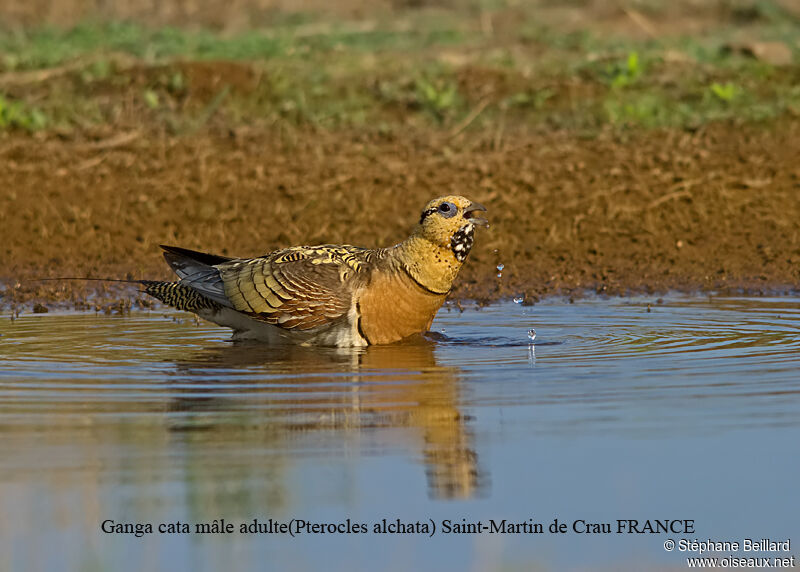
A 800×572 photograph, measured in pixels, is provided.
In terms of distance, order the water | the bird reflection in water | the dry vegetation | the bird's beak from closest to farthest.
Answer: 1. the water
2. the bird reflection in water
3. the bird's beak
4. the dry vegetation

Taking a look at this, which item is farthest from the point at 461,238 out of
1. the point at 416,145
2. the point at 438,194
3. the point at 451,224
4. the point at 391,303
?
the point at 416,145

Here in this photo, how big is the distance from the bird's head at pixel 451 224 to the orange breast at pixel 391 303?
0.30m

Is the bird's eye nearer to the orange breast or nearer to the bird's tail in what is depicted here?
the orange breast

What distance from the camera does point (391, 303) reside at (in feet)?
30.3

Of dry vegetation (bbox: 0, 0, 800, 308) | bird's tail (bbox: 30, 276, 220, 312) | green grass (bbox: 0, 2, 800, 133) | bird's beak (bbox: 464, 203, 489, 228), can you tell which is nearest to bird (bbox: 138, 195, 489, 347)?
bird's beak (bbox: 464, 203, 489, 228)

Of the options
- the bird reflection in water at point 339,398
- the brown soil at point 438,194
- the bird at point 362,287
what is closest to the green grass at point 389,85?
the brown soil at point 438,194

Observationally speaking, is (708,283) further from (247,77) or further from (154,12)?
(154,12)

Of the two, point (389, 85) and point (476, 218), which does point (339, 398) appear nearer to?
point (476, 218)

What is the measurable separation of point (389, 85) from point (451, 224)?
867 cm

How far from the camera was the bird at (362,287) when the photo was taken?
30.3ft

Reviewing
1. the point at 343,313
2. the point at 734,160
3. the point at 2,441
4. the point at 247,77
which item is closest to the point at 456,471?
the point at 2,441

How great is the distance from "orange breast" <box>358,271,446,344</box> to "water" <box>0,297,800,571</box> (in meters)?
0.17

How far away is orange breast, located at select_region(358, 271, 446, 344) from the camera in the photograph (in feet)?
30.3

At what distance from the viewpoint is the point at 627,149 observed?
15.4 m
